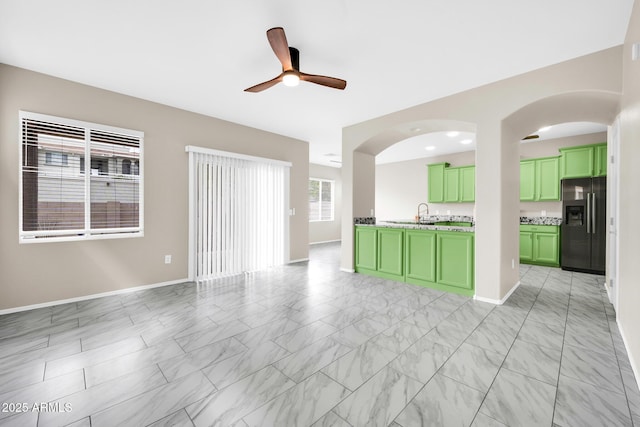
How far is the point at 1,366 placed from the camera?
204 centimetres

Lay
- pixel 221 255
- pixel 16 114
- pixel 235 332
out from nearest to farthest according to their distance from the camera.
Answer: pixel 235 332, pixel 16 114, pixel 221 255

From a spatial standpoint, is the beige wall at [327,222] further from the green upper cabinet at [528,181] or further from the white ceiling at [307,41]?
the green upper cabinet at [528,181]

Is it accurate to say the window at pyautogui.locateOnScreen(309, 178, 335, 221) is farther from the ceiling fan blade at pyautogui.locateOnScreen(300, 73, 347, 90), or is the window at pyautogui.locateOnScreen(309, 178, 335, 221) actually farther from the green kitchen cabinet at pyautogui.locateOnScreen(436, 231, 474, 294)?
the ceiling fan blade at pyautogui.locateOnScreen(300, 73, 347, 90)

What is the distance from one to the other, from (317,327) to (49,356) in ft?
7.27

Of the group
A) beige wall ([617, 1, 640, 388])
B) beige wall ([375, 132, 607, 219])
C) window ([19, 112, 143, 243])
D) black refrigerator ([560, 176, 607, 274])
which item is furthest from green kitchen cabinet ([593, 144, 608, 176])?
window ([19, 112, 143, 243])

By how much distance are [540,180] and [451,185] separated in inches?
71.0

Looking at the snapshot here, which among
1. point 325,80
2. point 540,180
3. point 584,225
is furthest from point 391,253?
point 540,180

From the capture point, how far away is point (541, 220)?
18.4ft

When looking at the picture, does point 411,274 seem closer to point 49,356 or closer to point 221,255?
point 221,255

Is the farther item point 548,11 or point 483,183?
point 483,183

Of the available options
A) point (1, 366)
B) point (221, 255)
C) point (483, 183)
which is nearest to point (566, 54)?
point (483, 183)

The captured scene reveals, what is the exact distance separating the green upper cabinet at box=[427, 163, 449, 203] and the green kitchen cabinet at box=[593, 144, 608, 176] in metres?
2.79

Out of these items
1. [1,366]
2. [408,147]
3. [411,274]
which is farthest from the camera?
[408,147]

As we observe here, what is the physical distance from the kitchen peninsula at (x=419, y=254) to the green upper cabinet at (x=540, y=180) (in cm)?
298
